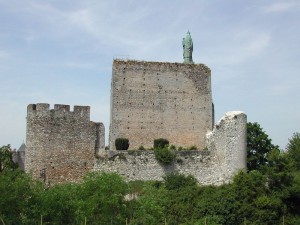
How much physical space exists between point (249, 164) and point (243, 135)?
3371mm

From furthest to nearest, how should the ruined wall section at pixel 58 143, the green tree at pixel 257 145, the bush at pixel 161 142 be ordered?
the bush at pixel 161 142 < the green tree at pixel 257 145 < the ruined wall section at pixel 58 143

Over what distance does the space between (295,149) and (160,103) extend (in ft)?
38.1

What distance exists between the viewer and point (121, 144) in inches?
1806

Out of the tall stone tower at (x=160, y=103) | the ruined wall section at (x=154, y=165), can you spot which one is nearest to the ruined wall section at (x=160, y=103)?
the tall stone tower at (x=160, y=103)

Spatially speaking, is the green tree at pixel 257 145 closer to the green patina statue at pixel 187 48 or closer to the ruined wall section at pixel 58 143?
the green patina statue at pixel 187 48

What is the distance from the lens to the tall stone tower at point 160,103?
4806cm

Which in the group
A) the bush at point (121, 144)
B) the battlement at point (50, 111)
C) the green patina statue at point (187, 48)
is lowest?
the bush at point (121, 144)

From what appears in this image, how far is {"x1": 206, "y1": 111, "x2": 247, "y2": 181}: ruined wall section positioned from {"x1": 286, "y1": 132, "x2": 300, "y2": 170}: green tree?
584 centimetres

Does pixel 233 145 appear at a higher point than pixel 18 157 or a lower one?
higher

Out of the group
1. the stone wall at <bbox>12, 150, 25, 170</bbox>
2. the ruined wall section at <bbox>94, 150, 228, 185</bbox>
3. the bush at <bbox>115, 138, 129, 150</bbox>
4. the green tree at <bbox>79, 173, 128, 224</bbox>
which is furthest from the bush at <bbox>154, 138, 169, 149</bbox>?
the stone wall at <bbox>12, 150, 25, 170</bbox>

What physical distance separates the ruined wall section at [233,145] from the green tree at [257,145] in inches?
117

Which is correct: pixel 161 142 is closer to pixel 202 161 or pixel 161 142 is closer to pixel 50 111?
pixel 202 161

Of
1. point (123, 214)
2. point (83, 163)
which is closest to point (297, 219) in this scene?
point (123, 214)

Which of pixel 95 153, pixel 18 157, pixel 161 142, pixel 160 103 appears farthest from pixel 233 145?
pixel 18 157
